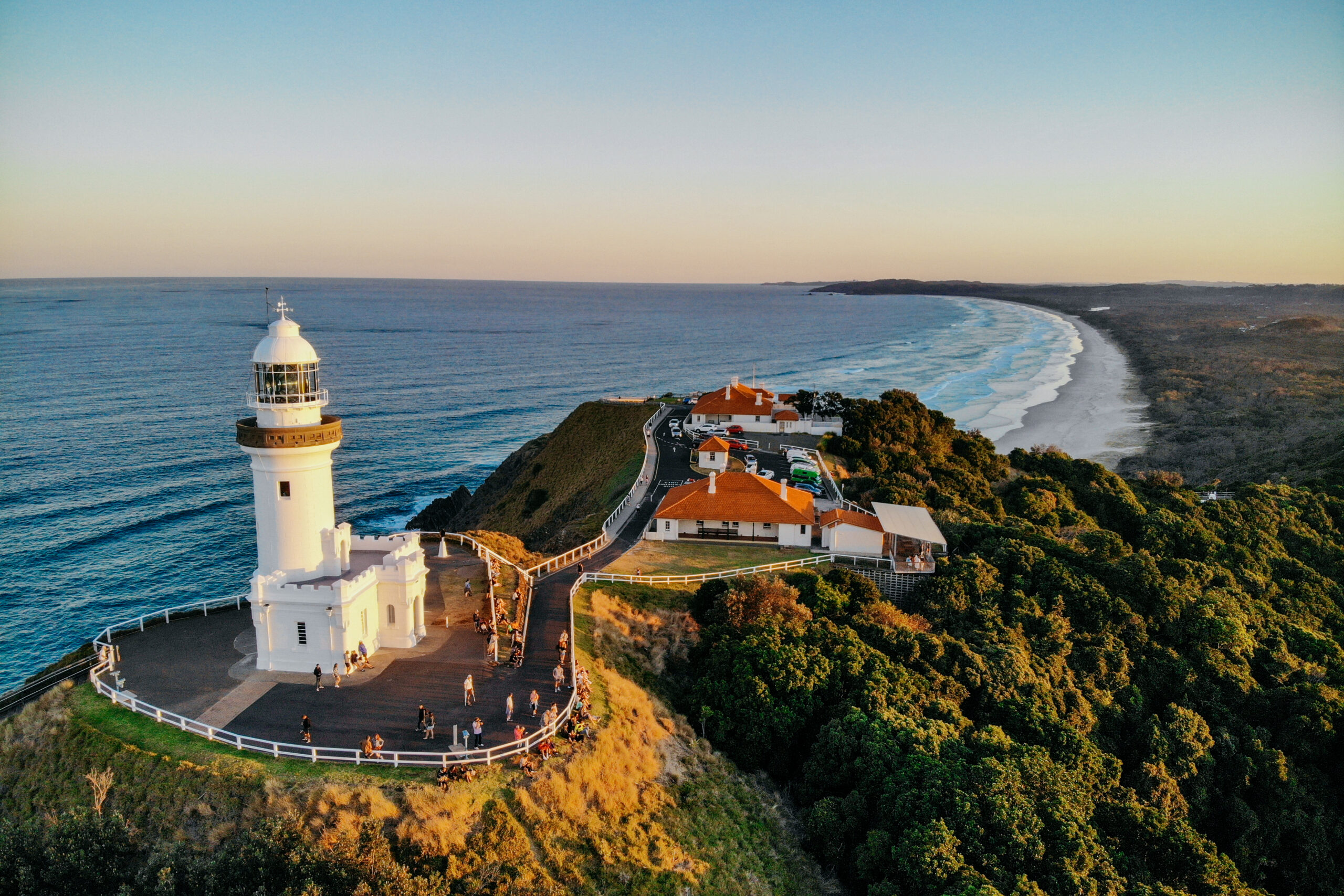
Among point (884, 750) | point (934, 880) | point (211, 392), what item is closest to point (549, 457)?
point (884, 750)

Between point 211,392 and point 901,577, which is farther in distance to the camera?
point 211,392

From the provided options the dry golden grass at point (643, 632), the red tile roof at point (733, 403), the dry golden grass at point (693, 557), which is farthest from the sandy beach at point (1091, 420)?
the dry golden grass at point (643, 632)

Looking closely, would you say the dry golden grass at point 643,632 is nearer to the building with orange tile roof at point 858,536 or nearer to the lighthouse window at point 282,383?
the building with orange tile roof at point 858,536

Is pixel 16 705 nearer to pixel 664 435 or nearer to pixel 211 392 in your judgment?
pixel 664 435

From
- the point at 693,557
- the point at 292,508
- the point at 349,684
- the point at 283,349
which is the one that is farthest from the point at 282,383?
the point at 693,557

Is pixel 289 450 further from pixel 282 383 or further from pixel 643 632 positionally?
pixel 643 632
